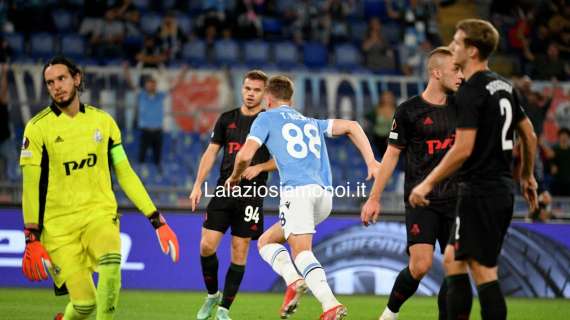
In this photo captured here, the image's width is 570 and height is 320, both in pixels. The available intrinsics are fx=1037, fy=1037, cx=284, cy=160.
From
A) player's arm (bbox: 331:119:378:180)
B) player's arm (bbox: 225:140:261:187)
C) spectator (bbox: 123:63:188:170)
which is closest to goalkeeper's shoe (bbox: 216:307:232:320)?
player's arm (bbox: 225:140:261:187)

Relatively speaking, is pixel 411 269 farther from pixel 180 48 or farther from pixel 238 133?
pixel 180 48

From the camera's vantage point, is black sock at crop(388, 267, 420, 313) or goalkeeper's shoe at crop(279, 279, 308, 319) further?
goalkeeper's shoe at crop(279, 279, 308, 319)

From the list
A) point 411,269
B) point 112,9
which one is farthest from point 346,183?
point 411,269

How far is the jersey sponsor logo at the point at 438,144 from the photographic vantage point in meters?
8.48

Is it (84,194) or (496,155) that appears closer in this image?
(496,155)

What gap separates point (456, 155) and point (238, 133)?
412 centimetres

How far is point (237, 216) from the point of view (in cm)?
1016

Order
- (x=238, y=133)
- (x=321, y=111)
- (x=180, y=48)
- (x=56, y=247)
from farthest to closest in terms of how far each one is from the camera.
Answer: (x=180, y=48) < (x=321, y=111) < (x=238, y=133) < (x=56, y=247)

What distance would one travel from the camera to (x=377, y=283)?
13.4 meters

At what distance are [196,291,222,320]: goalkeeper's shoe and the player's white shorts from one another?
1593 millimetres

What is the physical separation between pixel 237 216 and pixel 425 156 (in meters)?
2.39

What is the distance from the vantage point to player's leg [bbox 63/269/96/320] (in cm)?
693

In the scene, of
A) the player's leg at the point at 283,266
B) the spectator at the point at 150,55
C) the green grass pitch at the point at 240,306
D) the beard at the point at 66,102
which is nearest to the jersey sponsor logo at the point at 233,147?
the player's leg at the point at 283,266

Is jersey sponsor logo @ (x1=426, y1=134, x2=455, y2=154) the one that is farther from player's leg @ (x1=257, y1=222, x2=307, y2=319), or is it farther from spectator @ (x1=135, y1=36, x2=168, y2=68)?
spectator @ (x1=135, y1=36, x2=168, y2=68)
